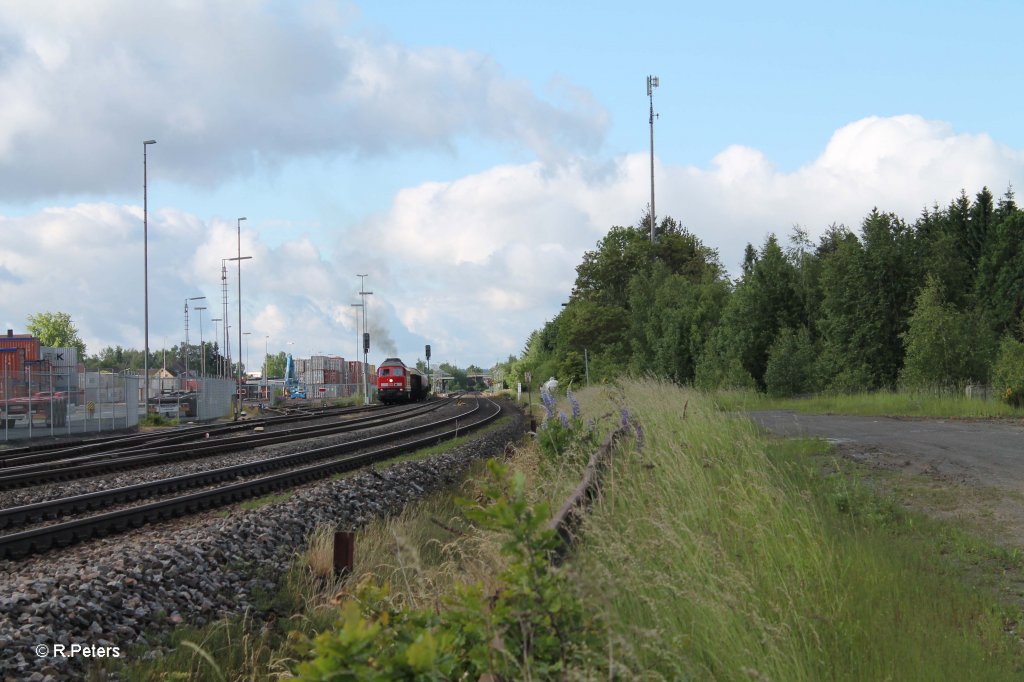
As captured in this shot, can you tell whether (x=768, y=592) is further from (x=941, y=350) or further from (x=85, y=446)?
(x=941, y=350)

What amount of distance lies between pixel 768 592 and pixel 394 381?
199 ft

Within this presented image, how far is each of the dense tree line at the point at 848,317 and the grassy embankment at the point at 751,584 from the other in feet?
68.0

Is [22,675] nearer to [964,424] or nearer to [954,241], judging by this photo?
[964,424]

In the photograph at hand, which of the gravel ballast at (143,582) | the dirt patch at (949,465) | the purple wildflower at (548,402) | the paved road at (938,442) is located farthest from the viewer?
the purple wildflower at (548,402)

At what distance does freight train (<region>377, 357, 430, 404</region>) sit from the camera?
212ft

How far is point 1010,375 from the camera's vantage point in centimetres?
2462

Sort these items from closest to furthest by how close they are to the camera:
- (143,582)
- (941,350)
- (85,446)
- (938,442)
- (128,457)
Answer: (143,582) → (938,442) → (128,457) → (85,446) → (941,350)

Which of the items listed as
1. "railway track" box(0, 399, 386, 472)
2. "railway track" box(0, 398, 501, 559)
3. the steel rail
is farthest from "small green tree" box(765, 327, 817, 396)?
the steel rail

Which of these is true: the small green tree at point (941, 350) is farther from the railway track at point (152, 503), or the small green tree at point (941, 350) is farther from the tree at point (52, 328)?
the tree at point (52, 328)

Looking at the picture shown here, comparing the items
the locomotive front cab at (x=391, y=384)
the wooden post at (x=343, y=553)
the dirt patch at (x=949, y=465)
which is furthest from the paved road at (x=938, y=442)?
the locomotive front cab at (x=391, y=384)

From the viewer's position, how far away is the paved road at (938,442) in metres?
11.4

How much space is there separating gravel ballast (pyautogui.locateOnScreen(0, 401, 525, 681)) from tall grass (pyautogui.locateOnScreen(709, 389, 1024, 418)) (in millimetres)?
13174

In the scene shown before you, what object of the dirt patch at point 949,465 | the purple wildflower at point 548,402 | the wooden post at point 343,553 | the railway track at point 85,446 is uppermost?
the purple wildflower at point 548,402

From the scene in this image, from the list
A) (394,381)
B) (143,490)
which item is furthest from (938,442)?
(394,381)
